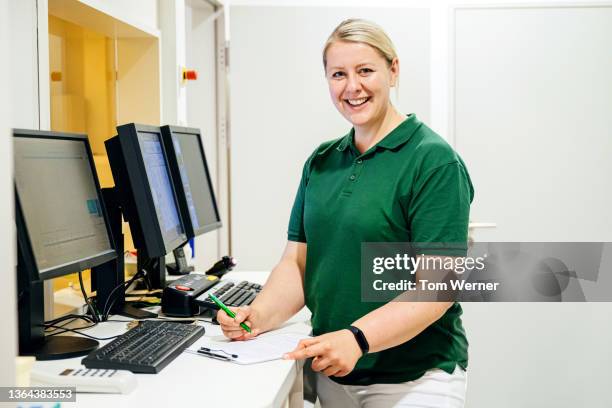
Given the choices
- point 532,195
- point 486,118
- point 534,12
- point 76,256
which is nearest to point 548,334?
point 532,195

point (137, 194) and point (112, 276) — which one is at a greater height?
point (137, 194)

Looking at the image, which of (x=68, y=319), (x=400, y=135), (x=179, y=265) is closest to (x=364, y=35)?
(x=400, y=135)

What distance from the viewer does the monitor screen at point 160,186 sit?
5.72ft

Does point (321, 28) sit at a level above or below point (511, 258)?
above

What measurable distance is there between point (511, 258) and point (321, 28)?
141cm

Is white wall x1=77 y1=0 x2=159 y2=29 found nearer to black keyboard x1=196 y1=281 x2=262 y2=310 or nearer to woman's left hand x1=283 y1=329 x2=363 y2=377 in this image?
black keyboard x1=196 y1=281 x2=262 y2=310

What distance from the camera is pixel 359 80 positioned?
1.57m

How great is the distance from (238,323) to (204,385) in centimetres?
29

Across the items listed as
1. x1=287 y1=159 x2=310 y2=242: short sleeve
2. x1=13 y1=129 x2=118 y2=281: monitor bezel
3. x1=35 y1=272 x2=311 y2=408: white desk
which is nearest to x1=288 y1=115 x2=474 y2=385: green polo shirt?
x1=287 y1=159 x2=310 y2=242: short sleeve

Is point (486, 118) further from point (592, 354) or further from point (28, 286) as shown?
point (28, 286)

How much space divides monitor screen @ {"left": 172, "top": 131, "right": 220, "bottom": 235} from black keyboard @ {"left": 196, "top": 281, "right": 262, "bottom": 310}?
0.23m

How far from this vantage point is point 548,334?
321cm

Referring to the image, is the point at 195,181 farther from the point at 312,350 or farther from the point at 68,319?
the point at 312,350

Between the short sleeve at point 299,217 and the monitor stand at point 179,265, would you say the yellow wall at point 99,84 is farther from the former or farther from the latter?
the short sleeve at point 299,217
